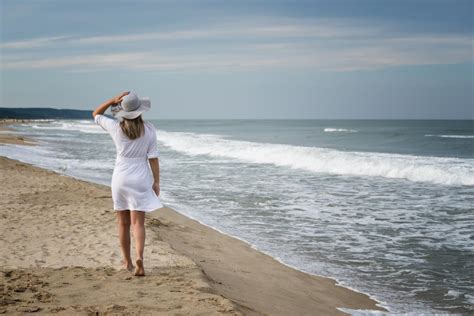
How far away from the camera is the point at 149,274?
574 centimetres

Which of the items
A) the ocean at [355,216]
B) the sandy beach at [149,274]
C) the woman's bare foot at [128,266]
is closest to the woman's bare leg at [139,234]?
the sandy beach at [149,274]

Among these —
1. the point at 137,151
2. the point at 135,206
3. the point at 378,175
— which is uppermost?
the point at 137,151

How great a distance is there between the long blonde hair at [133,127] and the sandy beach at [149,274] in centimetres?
145

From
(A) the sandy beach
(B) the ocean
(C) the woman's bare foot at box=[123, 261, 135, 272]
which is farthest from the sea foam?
(C) the woman's bare foot at box=[123, 261, 135, 272]

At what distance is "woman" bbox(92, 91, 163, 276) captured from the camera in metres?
5.25

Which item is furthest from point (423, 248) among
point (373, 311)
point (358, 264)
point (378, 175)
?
point (378, 175)

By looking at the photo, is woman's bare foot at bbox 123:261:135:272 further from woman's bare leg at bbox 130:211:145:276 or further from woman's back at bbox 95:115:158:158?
woman's back at bbox 95:115:158:158

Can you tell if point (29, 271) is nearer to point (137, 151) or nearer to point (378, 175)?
point (137, 151)

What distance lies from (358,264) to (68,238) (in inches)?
160

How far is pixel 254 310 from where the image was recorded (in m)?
4.93

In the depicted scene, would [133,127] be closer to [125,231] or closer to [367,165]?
[125,231]

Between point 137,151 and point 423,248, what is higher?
point 137,151

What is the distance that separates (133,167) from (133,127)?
0.41 m

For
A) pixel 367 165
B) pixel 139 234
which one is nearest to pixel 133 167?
pixel 139 234
